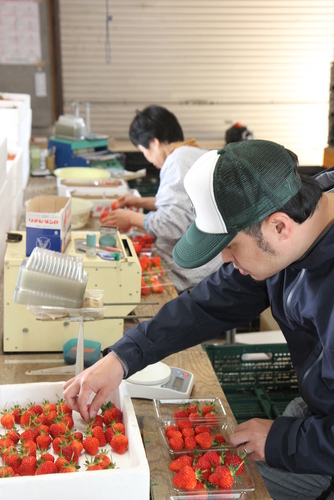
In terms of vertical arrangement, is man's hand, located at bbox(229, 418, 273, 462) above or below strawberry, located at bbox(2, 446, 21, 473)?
below

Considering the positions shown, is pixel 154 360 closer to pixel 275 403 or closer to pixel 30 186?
pixel 275 403

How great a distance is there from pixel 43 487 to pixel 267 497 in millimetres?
598

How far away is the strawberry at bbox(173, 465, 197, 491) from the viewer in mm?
1566

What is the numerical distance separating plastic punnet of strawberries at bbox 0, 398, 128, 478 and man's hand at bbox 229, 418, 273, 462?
0.33 meters

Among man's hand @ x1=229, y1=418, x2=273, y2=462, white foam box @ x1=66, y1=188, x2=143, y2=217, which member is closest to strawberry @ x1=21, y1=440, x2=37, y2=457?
man's hand @ x1=229, y1=418, x2=273, y2=462

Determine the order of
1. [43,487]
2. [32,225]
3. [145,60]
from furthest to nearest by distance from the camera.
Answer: [145,60], [32,225], [43,487]

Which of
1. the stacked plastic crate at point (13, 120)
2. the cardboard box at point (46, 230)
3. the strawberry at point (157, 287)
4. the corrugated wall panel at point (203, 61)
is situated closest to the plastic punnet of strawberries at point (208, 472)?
the cardboard box at point (46, 230)

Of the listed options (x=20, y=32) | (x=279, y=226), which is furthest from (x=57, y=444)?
(x=20, y=32)

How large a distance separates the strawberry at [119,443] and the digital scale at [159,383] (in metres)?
0.34

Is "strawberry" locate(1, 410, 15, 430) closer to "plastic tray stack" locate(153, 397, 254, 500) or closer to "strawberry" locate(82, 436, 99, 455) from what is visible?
"strawberry" locate(82, 436, 99, 455)

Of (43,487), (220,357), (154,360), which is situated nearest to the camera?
(43,487)

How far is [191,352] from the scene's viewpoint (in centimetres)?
252

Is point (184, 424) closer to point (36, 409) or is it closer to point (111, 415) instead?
point (111, 415)

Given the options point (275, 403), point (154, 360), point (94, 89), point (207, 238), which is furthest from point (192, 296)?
point (94, 89)
